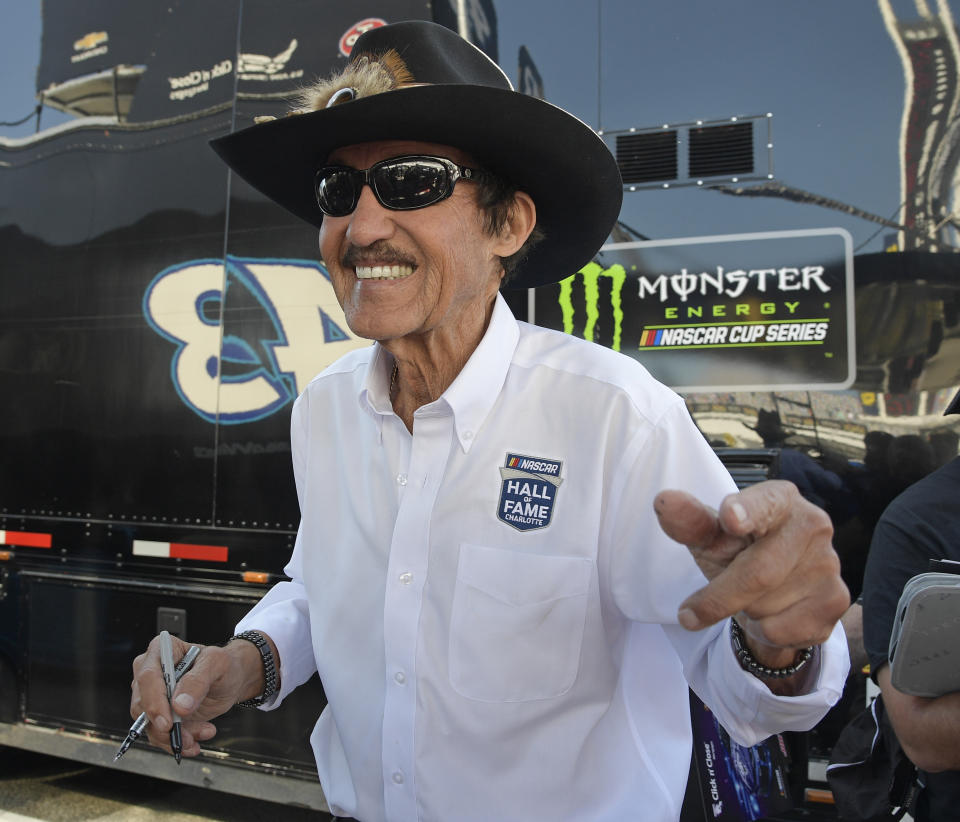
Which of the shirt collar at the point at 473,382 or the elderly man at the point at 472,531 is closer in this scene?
the elderly man at the point at 472,531

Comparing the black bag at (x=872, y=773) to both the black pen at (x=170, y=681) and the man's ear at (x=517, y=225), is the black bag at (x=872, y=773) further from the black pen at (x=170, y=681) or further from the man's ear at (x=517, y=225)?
the black pen at (x=170, y=681)

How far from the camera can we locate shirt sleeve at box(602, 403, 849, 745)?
3.98 ft

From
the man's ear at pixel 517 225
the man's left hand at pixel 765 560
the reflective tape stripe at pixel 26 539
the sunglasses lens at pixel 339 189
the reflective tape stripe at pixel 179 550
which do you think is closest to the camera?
the man's left hand at pixel 765 560

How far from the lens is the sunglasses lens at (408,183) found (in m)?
1.58

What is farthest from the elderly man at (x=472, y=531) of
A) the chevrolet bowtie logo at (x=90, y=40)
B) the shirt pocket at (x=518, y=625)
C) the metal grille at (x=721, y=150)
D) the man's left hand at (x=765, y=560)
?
the chevrolet bowtie logo at (x=90, y=40)

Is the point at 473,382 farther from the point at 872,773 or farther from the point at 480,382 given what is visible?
the point at 872,773

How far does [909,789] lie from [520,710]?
977mm

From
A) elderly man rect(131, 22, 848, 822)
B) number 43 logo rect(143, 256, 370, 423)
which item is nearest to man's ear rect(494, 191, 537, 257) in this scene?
elderly man rect(131, 22, 848, 822)

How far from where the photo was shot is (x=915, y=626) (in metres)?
1.23

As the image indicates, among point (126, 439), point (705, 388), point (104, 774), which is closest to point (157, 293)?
point (126, 439)

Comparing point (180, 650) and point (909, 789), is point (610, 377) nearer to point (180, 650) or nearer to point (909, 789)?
point (180, 650)

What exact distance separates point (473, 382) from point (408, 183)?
41 cm

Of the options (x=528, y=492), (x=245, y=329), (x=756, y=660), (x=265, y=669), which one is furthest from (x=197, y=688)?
(x=245, y=329)

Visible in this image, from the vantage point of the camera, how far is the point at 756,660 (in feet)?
3.78
